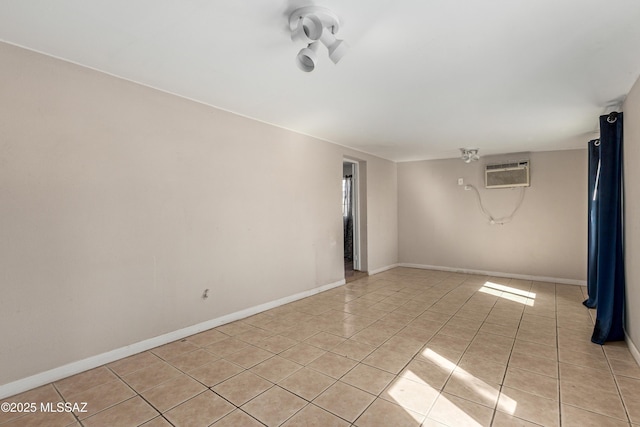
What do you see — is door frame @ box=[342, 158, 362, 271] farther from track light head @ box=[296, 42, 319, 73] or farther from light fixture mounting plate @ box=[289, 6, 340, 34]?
light fixture mounting plate @ box=[289, 6, 340, 34]

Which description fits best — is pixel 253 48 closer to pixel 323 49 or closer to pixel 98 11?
pixel 323 49

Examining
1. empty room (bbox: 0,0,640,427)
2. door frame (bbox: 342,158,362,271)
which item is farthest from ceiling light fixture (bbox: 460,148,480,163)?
door frame (bbox: 342,158,362,271)

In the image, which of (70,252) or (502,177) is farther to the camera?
(502,177)

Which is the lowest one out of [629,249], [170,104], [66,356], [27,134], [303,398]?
[303,398]

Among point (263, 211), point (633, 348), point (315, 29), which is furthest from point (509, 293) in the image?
point (315, 29)

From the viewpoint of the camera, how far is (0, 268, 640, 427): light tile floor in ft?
5.66

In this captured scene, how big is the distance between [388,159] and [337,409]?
16.8 ft

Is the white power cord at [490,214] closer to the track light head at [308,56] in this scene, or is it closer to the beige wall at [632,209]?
the beige wall at [632,209]

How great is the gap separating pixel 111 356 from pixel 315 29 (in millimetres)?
2766

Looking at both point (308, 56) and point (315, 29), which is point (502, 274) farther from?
point (315, 29)

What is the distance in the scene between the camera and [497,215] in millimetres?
5477

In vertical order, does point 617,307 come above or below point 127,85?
below

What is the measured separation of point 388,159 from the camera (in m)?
6.18

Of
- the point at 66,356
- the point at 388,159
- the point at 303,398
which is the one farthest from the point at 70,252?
the point at 388,159
